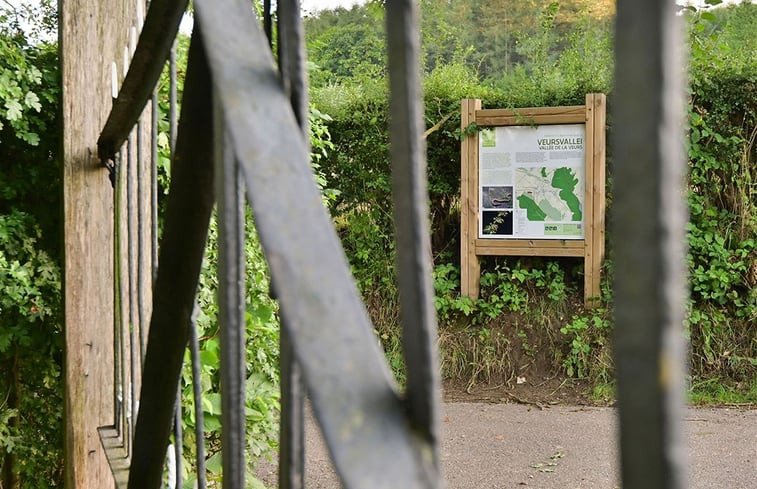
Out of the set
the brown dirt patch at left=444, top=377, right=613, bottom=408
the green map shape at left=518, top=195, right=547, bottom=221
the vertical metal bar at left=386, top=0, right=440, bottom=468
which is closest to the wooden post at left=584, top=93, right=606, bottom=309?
the green map shape at left=518, top=195, right=547, bottom=221

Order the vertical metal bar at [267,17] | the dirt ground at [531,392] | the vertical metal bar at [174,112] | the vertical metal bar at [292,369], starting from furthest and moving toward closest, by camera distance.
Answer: the dirt ground at [531,392] < the vertical metal bar at [174,112] < the vertical metal bar at [267,17] < the vertical metal bar at [292,369]

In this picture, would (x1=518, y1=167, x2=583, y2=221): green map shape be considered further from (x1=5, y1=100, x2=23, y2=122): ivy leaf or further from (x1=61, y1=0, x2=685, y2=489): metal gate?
(x1=61, y1=0, x2=685, y2=489): metal gate

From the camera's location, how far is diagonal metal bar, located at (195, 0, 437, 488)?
0.39 meters

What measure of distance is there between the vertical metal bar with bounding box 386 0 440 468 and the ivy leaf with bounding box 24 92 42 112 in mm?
2766

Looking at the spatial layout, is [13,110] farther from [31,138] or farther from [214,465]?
[214,465]

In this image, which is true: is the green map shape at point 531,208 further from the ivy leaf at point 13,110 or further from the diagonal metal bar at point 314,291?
the diagonal metal bar at point 314,291

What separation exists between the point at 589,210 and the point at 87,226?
205 inches

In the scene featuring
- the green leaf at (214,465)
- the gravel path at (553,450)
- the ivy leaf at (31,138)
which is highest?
the ivy leaf at (31,138)

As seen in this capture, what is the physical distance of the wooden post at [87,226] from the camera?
2.16 m

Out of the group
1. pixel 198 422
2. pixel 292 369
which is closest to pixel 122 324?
pixel 198 422

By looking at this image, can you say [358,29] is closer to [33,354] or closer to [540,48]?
[540,48]

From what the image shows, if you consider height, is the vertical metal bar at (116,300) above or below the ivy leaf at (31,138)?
below

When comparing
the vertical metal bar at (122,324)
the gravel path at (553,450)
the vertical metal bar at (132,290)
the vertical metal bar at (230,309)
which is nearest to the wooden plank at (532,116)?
the gravel path at (553,450)

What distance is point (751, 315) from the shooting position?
638cm
